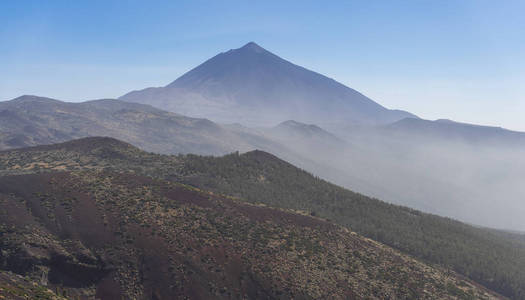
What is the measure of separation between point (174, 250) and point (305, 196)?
5407cm

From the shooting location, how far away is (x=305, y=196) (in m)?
91.4

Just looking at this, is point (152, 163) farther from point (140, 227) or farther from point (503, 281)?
point (503, 281)

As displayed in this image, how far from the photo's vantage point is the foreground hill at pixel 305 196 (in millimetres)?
73250

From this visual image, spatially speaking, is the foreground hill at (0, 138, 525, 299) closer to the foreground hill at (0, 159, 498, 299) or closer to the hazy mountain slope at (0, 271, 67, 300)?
the foreground hill at (0, 159, 498, 299)

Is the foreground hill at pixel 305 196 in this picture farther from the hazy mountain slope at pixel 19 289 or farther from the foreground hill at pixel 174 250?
the hazy mountain slope at pixel 19 289

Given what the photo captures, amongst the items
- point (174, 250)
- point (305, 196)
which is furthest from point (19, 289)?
point (305, 196)

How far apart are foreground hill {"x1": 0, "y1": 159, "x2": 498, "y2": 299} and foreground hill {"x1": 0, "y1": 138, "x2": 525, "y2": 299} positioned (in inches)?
699

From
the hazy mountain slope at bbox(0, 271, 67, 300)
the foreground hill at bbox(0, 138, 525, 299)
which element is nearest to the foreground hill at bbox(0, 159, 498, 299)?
the hazy mountain slope at bbox(0, 271, 67, 300)

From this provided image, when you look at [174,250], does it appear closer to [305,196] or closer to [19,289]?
[19,289]

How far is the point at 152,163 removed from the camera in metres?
91.4

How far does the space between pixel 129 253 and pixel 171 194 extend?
16.8 meters

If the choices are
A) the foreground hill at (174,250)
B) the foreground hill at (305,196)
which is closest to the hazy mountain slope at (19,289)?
the foreground hill at (174,250)

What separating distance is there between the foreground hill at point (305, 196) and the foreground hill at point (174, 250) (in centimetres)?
1775

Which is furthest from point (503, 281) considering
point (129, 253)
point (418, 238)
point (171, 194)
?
point (129, 253)
